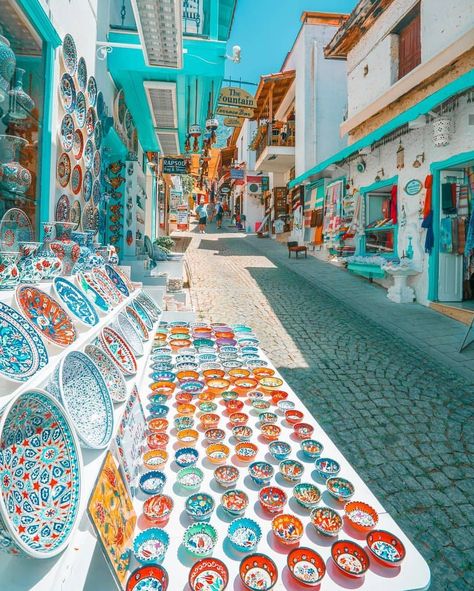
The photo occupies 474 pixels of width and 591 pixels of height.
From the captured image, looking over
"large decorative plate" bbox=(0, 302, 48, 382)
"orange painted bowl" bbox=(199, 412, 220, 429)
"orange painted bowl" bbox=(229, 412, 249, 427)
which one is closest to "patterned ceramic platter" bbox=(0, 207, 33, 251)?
"large decorative plate" bbox=(0, 302, 48, 382)

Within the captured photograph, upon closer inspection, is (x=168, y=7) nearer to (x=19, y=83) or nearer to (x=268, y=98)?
(x=19, y=83)

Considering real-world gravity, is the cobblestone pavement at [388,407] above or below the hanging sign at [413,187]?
below

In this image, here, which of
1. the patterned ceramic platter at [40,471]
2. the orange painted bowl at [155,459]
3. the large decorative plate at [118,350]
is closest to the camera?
the patterned ceramic platter at [40,471]

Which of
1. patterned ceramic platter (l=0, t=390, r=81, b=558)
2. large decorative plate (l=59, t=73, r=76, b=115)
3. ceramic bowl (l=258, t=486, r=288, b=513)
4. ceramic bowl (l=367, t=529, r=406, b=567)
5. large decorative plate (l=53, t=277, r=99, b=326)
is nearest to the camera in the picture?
patterned ceramic platter (l=0, t=390, r=81, b=558)

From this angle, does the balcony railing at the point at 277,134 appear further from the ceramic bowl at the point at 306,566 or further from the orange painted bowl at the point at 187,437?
the ceramic bowl at the point at 306,566

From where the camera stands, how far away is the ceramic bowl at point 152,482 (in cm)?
157

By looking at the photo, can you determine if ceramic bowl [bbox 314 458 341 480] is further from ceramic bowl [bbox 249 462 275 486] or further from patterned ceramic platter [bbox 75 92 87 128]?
patterned ceramic platter [bbox 75 92 87 128]

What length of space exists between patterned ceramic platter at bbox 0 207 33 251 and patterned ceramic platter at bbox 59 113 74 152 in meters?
1.08

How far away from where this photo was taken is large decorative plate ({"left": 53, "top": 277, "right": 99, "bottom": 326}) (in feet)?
6.44

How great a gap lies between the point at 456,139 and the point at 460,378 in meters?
4.67

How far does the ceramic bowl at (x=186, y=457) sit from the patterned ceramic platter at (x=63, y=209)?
2.80 meters

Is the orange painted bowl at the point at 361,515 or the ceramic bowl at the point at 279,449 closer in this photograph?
the orange painted bowl at the point at 361,515

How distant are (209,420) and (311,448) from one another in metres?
0.63

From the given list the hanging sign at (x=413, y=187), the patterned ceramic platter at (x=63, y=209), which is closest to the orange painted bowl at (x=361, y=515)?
the patterned ceramic platter at (x=63, y=209)
